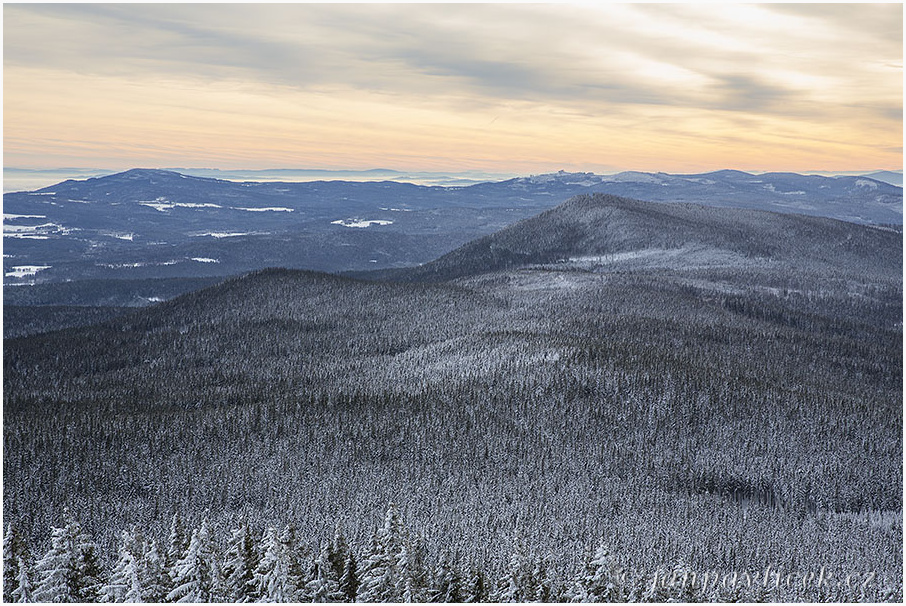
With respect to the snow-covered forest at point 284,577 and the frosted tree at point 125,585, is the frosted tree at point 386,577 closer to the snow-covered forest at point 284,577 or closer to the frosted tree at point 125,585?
the snow-covered forest at point 284,577

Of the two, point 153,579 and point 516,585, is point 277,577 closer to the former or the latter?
point 153,579

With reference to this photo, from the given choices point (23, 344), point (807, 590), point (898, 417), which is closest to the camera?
point (807, 590)

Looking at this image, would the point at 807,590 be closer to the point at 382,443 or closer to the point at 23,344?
the point at 382,443

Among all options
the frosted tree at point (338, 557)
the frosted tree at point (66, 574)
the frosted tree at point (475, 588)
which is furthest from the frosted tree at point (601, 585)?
the frosted tree at point (66, 574)

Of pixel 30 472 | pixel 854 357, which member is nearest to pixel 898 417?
pixel 854 357

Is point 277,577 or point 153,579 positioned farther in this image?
point 153,579

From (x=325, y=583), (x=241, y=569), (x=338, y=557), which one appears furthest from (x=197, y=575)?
(x=338, y=557)
